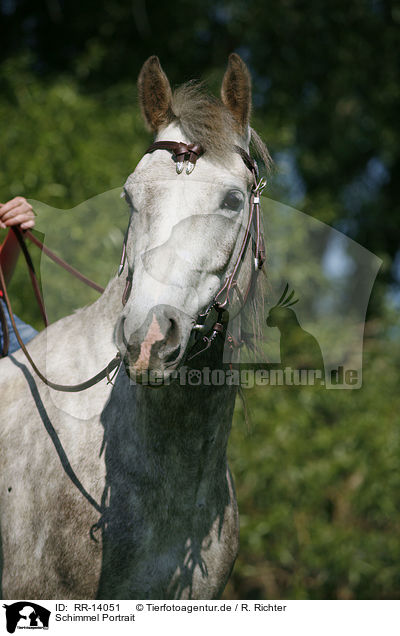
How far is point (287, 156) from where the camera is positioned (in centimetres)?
1105

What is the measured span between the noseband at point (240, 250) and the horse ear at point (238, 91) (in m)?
0.14

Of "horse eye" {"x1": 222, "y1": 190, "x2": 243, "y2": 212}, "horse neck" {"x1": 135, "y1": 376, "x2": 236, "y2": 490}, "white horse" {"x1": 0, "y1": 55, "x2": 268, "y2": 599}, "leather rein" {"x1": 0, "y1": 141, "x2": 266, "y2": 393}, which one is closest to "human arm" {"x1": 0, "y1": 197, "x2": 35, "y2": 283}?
"white horse" {"x1": 0, "y1": 55, "x2": 268, "y2": 599}

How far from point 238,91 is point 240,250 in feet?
2.12

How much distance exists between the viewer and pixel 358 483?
6652mm

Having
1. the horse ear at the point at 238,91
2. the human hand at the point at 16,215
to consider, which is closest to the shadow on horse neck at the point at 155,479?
the horse ear at the point at 238,91

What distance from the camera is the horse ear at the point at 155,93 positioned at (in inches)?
99.6

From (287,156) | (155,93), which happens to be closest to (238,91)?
(155,93)

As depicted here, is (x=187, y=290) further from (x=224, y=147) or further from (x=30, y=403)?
(x=30, y=403)

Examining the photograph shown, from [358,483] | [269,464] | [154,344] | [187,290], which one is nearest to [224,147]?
[187,290]

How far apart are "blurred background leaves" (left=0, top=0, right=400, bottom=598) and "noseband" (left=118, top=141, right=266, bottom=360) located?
1.70 feet

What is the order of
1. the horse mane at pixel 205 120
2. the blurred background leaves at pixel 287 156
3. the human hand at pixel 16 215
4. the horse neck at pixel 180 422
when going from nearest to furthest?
the horse mane at pixel 205 120 → the horse neck at pixel 180 422 → the human hand at pixel 16 215 → the blurred background leaves at pixel 287 156

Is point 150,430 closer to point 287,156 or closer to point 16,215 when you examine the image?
point 16,215

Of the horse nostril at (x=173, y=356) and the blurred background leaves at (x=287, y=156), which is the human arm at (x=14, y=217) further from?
the horse nostril at (x=173, y=356)

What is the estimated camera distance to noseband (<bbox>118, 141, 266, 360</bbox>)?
7.52ft
